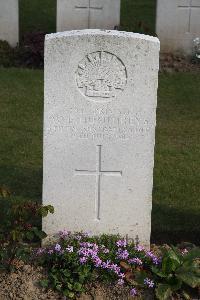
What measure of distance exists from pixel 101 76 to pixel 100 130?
42 cm

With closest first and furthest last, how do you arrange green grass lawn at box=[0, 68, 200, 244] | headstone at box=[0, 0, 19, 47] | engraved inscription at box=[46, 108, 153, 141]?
engraved inscription at box=[46, 108, 153, 141], green grass lawn at box=[0, 68, 200, 244], headstone at box=[0, 0, 19, 47]

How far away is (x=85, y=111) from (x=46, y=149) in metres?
0.43

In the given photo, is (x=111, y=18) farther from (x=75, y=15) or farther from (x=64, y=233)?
(x=64, y=233)

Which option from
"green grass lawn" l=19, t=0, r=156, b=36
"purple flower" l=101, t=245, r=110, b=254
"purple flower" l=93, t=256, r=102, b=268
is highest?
"green grass lawn" l=19, t=0, r=156, b=36

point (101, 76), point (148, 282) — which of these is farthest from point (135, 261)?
point (101, 76)

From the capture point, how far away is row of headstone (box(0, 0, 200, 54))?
12430 mm

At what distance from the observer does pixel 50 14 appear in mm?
15906

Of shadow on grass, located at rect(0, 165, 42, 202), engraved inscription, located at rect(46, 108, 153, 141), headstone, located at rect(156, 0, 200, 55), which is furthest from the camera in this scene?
headstone, located at rect(156, 0, 200, 55)

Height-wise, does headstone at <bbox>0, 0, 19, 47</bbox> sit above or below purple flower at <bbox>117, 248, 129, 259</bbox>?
above

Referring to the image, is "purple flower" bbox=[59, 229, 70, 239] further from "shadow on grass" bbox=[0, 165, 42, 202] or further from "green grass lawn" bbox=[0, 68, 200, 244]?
"shadow on grass" bbox=[0, 165, 42, 202]

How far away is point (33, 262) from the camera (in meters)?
5.41

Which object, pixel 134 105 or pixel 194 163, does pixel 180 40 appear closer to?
pixel 194 163

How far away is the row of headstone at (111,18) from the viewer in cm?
1243

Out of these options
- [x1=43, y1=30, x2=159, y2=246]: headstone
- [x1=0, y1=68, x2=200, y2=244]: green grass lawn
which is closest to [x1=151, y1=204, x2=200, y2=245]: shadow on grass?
[x1=0, y1=68, x2=200, y2=244]: green grass lawn
